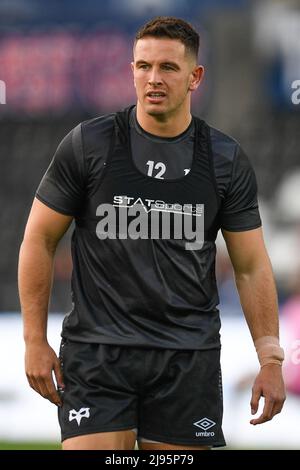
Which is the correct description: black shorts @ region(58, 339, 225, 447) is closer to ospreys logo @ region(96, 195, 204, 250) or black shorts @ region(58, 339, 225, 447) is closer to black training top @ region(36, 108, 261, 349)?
black training top @ region(36, 108, 261, 349)

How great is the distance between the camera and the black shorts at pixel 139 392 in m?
4.50

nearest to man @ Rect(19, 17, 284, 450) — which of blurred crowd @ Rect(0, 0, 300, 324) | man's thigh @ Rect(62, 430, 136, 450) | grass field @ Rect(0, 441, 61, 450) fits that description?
man's thigh @ Rect(62, 430, 136, 450)

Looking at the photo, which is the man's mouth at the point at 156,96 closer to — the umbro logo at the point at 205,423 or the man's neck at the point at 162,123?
the man's neck at the point at 162,123

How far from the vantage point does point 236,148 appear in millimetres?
4758

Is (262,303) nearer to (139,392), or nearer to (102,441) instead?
(139,392)

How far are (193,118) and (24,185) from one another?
37.4ft

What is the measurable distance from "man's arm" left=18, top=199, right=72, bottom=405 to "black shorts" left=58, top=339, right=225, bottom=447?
0.30 feet

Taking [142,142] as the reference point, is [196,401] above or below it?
below

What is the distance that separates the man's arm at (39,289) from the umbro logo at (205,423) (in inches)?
19.9

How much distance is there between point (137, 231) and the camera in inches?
180

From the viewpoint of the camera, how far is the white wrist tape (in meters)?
4.71

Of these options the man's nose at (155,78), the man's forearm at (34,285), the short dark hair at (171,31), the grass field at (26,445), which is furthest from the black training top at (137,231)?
the grass field at (26,445)

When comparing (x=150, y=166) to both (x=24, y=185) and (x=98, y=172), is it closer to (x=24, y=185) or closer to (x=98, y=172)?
(x=98, y=172)
